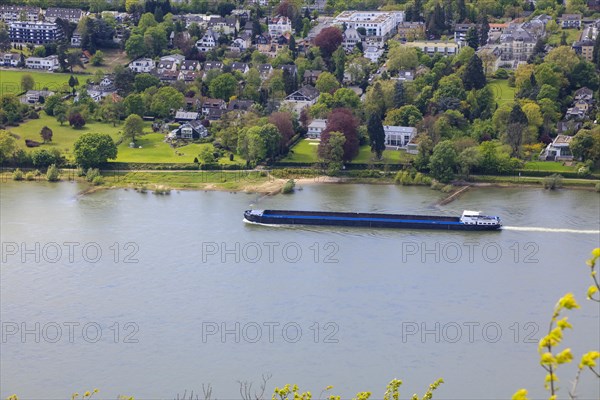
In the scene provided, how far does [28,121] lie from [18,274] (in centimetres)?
948

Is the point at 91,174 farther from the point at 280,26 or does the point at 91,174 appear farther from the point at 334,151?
the point at 280,26

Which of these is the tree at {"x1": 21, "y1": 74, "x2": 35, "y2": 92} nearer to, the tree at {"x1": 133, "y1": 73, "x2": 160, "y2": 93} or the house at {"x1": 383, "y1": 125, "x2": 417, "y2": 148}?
the tree at {"x1": 133, "y1": 73, "x2": 160, "y2": 93}

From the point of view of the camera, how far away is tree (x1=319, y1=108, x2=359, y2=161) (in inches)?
806

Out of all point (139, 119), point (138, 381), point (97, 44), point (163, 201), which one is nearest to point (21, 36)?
point (97, 44)

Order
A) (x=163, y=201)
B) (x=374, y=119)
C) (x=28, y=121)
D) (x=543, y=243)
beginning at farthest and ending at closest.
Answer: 1. (x=28, y=121)
2. (x=374, y=119)
3. (x=163, y=201)
4. (x=543, y=243)

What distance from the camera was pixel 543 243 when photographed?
16.1m

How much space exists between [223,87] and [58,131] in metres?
3.86

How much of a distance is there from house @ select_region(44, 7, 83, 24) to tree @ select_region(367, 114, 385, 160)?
42.2 ft

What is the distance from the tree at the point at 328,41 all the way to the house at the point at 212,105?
432 centimetres

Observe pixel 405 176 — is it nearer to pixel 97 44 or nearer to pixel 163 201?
pixel 163 201

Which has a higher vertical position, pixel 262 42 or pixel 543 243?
pixel 262 42

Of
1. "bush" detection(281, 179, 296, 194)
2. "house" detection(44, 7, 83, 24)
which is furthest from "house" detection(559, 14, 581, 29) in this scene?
"bush" detection(281, 179, 296, 194)

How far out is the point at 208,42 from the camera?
29000 millimetres

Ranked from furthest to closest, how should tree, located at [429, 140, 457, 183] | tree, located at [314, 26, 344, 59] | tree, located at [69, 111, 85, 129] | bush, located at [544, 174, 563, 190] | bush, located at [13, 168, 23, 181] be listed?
tree, located at [314, 26, 344, 59], tree, located at [69, 111, 85, 129], bush, located at [13, 168, 23, 181], tree, located at [429, 140, 457, 183], bush, located at [544, 174, 563, 190]
